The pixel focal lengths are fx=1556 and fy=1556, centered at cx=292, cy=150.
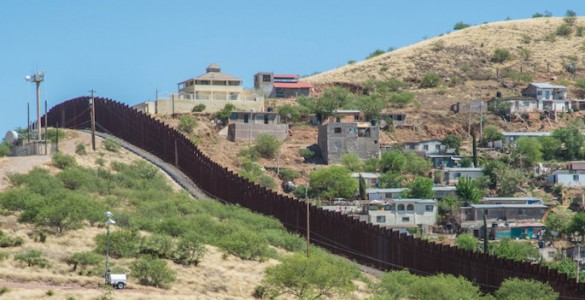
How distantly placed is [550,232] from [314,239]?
75.9 feet

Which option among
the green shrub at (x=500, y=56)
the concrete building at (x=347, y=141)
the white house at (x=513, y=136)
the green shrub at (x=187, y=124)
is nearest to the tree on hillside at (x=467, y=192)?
the concrete building at (x=347, y=141)

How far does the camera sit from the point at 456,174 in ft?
326

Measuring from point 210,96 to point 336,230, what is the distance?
44.5 meters

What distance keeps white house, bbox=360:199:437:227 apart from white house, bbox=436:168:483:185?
9.51m

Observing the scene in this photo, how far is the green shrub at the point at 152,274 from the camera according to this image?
167 ft

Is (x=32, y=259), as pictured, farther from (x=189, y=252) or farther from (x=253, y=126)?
(x=253, y=126)

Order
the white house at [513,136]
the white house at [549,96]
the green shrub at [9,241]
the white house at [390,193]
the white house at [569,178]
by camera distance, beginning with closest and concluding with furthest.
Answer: the green shrub at [9,241]
the white house at [390,193]
the white house at [569,178]
the white house at [513,136]
the white house at [549,96]

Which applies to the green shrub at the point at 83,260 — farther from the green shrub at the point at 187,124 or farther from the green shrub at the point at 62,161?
the green shrub at the point at 187,124

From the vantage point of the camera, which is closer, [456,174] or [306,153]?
[456,174]

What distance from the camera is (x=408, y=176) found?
9988 centimetres

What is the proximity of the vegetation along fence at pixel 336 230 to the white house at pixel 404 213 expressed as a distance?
12.7m

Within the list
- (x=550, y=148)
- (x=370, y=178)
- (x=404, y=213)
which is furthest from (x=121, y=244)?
(x=550, y=148)

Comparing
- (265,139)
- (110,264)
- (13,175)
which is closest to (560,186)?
(265,139)

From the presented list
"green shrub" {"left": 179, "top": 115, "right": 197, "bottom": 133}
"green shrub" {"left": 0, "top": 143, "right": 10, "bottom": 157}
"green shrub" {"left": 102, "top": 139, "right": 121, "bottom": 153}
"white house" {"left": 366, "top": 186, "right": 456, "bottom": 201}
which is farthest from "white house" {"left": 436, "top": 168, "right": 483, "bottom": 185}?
"green shrub" {"left": 0, "top": 143, "right": 10, "bottom": 157}
